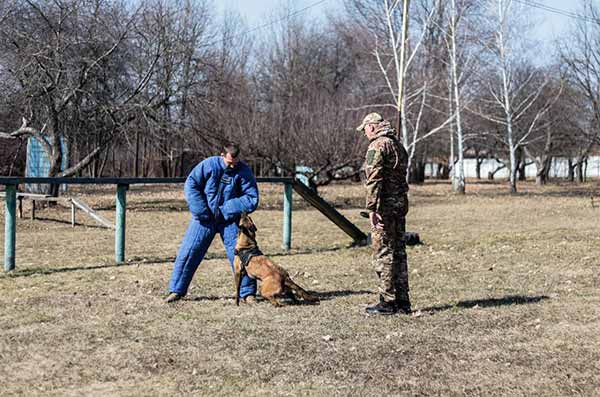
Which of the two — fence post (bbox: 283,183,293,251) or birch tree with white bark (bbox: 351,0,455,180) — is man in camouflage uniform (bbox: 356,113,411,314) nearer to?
fence post (bbox: 283,183,293,251)

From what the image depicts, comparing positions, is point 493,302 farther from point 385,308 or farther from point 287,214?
point 287,214

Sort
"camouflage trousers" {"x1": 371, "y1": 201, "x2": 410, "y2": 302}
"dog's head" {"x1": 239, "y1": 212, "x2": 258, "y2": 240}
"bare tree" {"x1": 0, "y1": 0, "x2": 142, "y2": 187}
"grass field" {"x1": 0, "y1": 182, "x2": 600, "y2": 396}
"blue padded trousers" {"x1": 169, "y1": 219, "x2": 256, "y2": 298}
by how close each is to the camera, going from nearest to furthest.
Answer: "grass field" {"x1": 0, "y1": 182, "x2": 600, "y2": 396}, "camouflage trousers" {"x1": 371, "y1": 201, "x2": 410, "y2": 302}, "dog's head" {"x1": 239, "y1": 212, "x2": 258, "y2": 240}, "blue padded trousers" {"x1": 169, "y1": 219, "x2": 256, "y2": 298}, "bare tree" {"x1": 0, "y1": 0, "x2": 142, "y2": 187}

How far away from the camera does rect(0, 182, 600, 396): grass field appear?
16.6 ft

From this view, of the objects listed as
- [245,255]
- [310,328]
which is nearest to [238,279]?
[245,255]

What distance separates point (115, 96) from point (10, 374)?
54.2ft

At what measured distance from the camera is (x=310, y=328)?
21.6 ft

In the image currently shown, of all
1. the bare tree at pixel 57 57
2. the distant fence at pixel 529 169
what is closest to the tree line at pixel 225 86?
the bare tree at pixel 57 57

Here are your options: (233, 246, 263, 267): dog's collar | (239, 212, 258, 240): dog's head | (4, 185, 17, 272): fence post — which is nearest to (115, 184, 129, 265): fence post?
(4, 185, 17, 272): fence post

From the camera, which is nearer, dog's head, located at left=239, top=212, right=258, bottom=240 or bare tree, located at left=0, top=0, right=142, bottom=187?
dog's head, located at left=239, top=212, right=258, bottom=240

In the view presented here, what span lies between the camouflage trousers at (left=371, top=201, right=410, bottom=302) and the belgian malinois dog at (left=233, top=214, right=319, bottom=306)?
91 centimetres

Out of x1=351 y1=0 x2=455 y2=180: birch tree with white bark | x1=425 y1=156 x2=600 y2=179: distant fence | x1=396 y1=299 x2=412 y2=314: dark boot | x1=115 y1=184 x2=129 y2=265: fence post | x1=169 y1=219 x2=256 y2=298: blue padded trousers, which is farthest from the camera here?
x1=425 y1=156 x2=600 y2=179: distant fence

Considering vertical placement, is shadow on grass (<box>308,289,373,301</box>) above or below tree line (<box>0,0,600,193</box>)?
below

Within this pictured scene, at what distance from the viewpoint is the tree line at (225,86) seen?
19.5m

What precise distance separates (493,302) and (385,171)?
6.77ft
